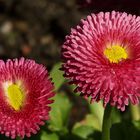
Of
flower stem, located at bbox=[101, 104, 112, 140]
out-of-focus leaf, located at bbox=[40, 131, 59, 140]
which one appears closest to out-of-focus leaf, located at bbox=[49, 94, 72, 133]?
out-of-focus leaf, located at bbox=[40, 131, 59, 140]

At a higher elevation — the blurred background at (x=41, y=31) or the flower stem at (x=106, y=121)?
the blurred background at (x=41, y=31)

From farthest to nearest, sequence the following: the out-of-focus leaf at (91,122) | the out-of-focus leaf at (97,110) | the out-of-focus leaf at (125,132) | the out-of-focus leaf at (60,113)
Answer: the out-of-focus leaf at (97,110) < the out-of-focus leaf at (91,122) < the out-of-focus leaf at (60,113) < the out-of-focus leaf at (125,132)

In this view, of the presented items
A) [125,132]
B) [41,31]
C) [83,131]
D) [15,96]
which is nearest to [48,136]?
[83,131]

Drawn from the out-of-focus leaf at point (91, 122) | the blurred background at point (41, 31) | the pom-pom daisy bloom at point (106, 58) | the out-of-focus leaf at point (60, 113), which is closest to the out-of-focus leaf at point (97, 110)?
the out-of-focus leaf at point (91, 122)

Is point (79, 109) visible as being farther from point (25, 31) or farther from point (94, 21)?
point (94, 21)

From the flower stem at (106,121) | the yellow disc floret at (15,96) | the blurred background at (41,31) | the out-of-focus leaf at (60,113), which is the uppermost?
the blurred background at (41,31)

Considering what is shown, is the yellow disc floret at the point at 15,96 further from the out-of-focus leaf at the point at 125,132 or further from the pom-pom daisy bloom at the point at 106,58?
the out-of-focus leaf at the point at 125,132
